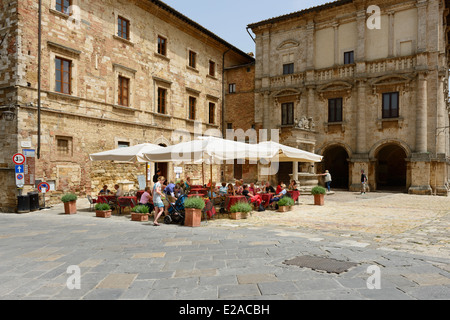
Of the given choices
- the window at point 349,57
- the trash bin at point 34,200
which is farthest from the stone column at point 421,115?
the trash bin at point 34,200

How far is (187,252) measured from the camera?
5398mm

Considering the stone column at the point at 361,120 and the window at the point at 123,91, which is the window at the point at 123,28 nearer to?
the window at the point at 123,91

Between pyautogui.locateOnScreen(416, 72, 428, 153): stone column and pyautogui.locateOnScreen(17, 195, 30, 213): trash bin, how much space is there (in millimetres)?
20977

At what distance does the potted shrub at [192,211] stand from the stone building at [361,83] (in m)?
10.6

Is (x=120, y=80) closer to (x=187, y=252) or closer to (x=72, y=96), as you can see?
(x=72, y=96)

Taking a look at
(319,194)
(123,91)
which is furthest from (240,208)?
(123,91)

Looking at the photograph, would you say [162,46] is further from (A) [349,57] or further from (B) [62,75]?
(A) [349,57]

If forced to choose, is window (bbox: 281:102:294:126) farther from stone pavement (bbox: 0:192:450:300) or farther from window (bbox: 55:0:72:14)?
stone pavement (bbox: 0:192:450:300)

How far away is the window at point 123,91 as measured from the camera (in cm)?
1739

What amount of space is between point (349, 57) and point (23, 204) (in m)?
21.3

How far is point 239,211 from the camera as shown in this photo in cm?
953

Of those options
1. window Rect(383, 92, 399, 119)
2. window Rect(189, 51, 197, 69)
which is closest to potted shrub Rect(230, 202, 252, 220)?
window Rect(383, 92, 399, 119)
